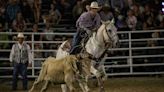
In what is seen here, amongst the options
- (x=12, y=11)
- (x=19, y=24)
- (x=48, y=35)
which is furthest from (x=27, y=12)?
(x=48, y=35)

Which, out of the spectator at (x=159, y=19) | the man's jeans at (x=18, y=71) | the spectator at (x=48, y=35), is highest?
the spectator at (x=159, y=19)

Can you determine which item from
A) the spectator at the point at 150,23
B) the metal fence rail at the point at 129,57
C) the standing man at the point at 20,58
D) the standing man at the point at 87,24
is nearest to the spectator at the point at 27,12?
the metal fence rail at the point at 129,57

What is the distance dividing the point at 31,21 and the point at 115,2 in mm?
3114

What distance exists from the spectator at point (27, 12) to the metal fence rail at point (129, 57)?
109 cm

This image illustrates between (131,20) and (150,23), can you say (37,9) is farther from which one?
(150,23)

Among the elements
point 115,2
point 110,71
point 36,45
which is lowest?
point 110,71

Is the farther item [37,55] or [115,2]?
[115,2]

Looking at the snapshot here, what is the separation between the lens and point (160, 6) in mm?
18344

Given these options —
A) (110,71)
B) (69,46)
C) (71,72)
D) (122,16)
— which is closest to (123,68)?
(110,71)

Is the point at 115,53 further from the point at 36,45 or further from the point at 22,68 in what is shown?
the point at 22,68

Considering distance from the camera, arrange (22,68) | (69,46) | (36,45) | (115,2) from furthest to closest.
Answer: (115,2) < (36,45) < (22,68) < (69,46)

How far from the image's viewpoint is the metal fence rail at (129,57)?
647 inches

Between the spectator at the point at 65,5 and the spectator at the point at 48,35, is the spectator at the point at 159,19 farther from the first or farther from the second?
the spectator at the point at 48,35

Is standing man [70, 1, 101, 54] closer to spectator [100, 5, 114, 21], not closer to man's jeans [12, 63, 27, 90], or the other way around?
man's jeans [12, 63, 27, 90]
